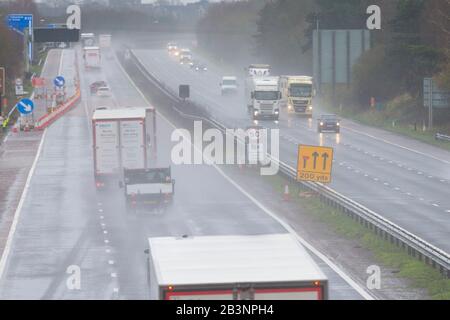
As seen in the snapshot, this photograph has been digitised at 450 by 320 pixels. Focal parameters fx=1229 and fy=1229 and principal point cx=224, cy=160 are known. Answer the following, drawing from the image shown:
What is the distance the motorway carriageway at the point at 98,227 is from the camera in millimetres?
29828

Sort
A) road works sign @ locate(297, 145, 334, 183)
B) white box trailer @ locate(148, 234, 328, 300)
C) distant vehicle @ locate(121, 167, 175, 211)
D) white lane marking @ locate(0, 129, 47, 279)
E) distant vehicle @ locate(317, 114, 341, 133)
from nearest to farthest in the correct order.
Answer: white box trailer @ locate(148, 234, 328, 300)
white lane marking @ locate(0, 129, 47, 279)
road works sign @ locate(297, 145, 334, 183)
distant vehicle @ locate(121, 167, 175, 211)
distant vehicle @ locate(317, 114, 341, 133)

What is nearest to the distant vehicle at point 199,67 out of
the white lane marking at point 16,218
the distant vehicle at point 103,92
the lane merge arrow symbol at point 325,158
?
the distant vehicle at point 103,92

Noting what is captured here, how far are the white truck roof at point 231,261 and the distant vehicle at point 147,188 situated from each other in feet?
83.0

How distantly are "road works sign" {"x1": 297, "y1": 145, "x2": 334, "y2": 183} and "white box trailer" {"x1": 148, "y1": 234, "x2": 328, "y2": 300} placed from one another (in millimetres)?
23891

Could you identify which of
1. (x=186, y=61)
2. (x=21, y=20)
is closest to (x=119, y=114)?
(x=21, y=20)

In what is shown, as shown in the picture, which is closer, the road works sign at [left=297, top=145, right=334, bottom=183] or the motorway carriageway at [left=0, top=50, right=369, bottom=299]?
the motorway carriageway at [left=0, top=50, right=369, bottom=299]

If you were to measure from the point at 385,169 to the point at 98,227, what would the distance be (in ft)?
73.3

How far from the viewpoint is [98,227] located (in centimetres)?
4116

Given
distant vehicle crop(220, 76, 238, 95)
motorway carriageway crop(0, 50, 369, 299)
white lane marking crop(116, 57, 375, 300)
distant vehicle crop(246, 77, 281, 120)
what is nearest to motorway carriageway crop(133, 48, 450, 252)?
distant vehicle crop(246, 77, 281, 120)

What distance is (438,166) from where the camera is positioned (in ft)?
201

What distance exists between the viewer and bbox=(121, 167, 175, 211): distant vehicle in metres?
44.1

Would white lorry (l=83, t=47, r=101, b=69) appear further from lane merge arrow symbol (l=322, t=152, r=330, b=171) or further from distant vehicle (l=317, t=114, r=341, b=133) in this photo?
lane merge arrow symbol (l=322, t=152, r=330, b=171)
